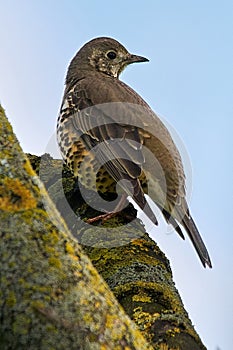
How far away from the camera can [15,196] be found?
1432 millimetres

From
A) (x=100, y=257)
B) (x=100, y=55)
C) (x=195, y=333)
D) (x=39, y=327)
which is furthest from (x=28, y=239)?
(x=100, y=55)

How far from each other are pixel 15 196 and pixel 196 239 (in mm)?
3557

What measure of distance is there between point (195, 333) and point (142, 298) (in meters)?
0.36

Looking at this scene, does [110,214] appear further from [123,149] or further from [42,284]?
[42,284]

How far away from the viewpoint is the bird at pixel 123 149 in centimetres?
495

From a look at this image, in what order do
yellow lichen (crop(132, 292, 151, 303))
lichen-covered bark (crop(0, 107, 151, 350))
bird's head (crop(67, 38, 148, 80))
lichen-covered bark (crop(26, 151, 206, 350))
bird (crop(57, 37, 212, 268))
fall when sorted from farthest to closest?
bird's head (crop(67, 38, 148, 80)), bird (crop(57, 37, 212, 268)), yellow lichen (crop(132, 292, 151, 303)), lichen-covered bark (crop(26, 151, 206, 350)), lichen-covered bark (crop(0, 107, 151, 350))

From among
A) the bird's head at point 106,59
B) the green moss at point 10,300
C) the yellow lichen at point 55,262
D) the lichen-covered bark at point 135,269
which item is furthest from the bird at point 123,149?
the green moss at point 10,300

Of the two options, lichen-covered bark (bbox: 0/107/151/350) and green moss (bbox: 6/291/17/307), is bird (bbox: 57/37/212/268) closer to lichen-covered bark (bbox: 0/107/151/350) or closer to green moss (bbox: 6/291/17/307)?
lichen-covered bark (bbox: 0/107/151/350)

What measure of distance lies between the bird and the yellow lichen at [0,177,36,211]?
289 cm

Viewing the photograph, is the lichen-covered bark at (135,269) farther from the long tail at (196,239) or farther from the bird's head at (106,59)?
the bird's head at (106,59)

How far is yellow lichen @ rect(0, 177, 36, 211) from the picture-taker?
142cm

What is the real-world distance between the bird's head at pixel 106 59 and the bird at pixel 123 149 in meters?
0.88

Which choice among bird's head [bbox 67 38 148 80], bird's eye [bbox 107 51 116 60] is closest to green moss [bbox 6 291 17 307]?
bird's head [bbox 67 38 148 80]

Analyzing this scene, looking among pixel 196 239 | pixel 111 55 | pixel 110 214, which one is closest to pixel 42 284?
pixel 110 214
